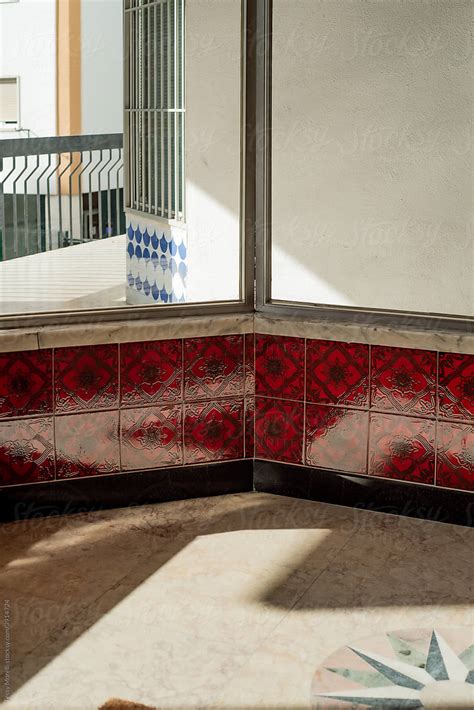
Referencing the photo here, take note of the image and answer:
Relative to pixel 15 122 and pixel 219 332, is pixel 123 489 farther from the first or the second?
pixel 15 122

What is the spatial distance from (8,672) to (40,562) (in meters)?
0.66

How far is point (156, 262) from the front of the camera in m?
3.58

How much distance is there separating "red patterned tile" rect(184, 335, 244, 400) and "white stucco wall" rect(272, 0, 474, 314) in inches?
14.4

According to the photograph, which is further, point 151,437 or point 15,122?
point 151,437

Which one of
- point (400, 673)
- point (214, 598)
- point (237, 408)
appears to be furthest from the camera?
point (237, 408)

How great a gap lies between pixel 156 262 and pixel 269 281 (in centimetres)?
45

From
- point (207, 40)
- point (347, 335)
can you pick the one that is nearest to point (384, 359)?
point (347, 335)

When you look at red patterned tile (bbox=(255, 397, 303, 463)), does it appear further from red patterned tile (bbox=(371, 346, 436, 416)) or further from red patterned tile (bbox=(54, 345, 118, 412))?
red patterned tile (bbox=(54, 345, 118, 412))

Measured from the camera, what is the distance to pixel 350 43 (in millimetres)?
3377

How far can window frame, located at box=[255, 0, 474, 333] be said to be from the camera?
3.42 meters

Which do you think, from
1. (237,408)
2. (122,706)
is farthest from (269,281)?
(122,706)

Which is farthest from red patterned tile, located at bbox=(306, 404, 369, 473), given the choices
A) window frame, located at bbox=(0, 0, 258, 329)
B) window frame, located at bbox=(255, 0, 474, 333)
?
window frame, located at bbox=(0, 0, 258, 329)

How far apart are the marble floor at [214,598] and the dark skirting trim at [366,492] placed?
54 mm

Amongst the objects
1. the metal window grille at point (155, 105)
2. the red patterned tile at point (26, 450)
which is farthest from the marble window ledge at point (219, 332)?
the metal window grille at point (155, 105)
